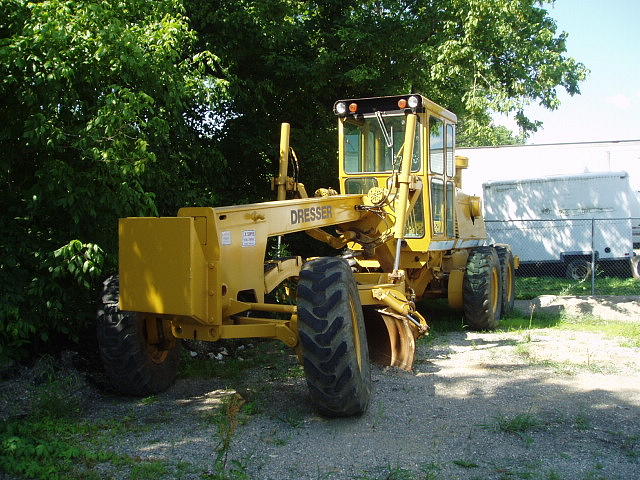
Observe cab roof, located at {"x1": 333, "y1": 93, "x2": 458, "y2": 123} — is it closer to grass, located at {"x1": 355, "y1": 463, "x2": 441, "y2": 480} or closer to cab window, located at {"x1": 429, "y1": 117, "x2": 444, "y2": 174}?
cab window, located at {"x1": 429, "y1": 117, "x2": 444, "y2": 174}

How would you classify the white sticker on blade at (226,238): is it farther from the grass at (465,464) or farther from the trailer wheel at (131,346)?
the grass at (465,464)

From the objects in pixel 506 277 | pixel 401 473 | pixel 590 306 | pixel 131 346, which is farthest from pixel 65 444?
pixel 590 306

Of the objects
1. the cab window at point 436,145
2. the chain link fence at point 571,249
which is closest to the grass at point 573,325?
the cab window at point 436,145

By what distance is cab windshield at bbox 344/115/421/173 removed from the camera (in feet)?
27.5

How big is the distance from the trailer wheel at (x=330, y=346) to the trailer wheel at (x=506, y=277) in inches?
226

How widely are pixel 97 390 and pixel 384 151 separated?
14.7 feet

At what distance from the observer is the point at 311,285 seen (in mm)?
5285

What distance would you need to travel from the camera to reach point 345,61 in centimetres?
1216

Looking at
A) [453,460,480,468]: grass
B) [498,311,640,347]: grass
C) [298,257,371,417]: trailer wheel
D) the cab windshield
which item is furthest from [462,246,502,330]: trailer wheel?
[453,460,480,468]: grass

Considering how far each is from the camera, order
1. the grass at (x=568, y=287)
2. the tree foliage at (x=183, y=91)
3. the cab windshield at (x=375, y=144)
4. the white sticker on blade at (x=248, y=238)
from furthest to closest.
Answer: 1. the grass at (x=568, y=287)
2. the cab windshield at (x=375, y=144)
3. the tree foliage at (x=183, y=91)
4. the white sticker on blade at (x=248, y=238)

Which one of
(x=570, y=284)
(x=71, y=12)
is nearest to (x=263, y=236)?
(x=71, y=12)

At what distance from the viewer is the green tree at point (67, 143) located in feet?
18.4

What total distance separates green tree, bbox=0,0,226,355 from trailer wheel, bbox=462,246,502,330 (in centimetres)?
466

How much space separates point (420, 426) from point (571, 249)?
550 inches
